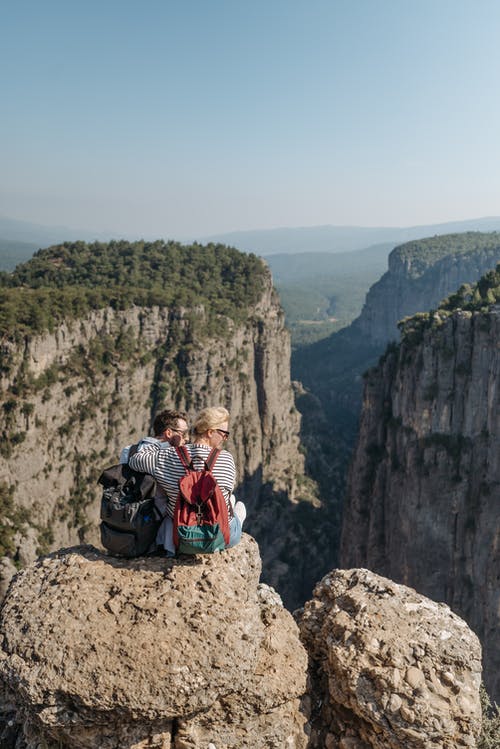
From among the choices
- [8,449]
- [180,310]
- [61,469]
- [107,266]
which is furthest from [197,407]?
[107,266]

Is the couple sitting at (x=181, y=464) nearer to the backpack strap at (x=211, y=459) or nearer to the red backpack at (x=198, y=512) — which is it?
the backpack strap at (x=211, y=459)

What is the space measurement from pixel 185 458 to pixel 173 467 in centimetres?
21

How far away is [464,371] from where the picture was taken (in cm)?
3400

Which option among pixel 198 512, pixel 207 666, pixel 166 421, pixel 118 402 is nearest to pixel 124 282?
pixel 118 402

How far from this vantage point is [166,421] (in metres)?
7.98

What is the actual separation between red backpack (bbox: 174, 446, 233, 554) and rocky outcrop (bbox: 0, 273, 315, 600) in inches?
1129

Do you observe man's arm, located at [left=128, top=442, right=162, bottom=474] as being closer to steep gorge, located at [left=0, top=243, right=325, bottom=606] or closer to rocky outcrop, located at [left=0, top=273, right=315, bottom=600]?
steep gorge, located at [left=0, top=243, right=325, bottom=606]

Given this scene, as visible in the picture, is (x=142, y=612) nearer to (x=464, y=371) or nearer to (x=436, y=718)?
(x=436, y=718)

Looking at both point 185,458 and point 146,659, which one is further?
point 185,458

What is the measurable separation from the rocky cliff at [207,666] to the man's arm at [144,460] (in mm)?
1336

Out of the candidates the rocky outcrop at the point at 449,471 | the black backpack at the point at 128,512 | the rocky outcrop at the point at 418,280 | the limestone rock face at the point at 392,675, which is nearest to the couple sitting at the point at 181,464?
the black backpack at the point at 128,512

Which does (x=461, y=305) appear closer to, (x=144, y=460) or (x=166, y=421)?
(x=166, y=421)

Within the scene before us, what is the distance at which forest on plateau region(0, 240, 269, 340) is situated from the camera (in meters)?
39.2

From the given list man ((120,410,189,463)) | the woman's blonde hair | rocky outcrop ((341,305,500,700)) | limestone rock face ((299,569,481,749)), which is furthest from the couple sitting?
rocky outcrop ((341,305,500,700))
